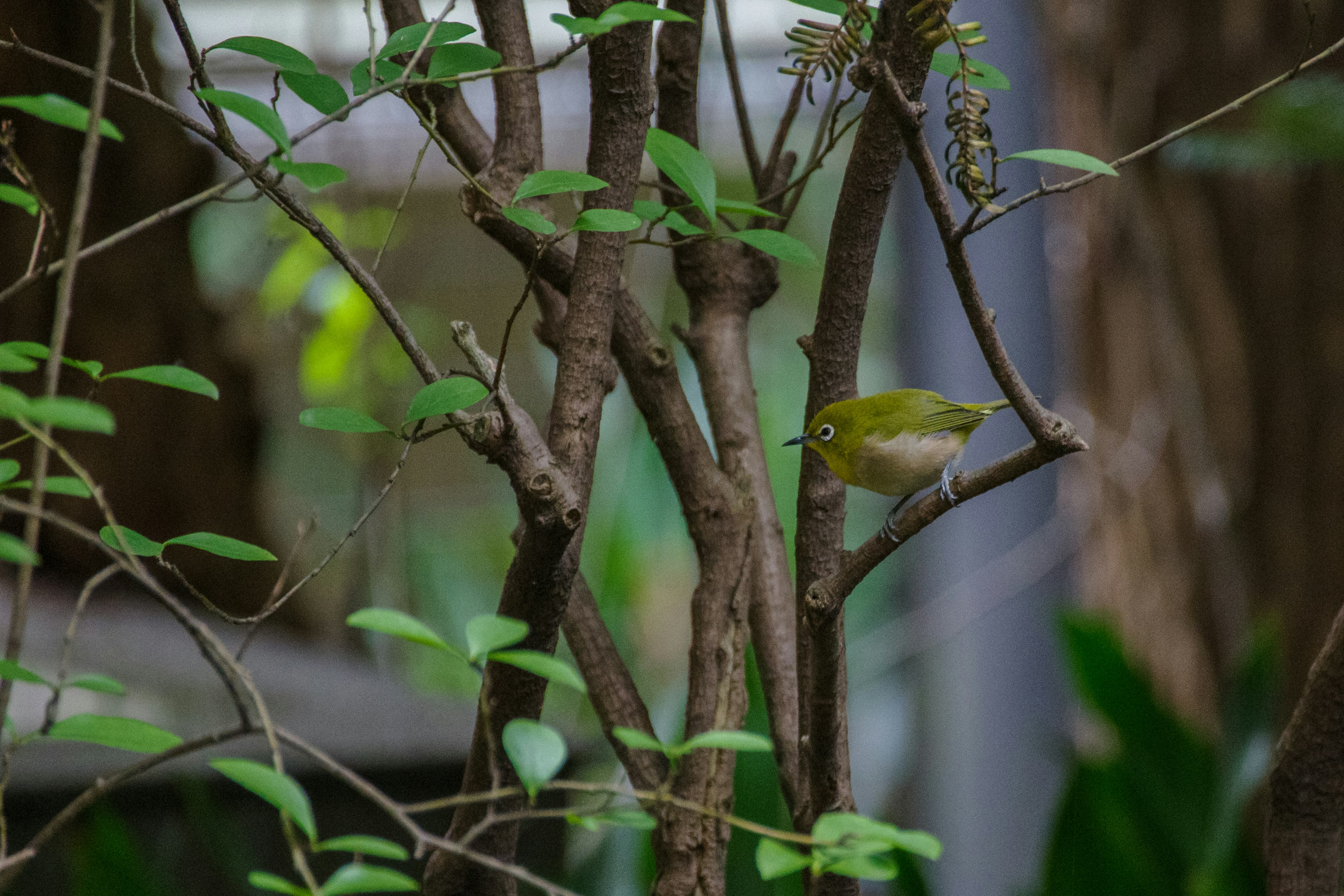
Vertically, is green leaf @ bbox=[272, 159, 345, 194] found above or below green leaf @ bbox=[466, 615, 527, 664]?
above

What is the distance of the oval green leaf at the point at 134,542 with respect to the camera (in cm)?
36


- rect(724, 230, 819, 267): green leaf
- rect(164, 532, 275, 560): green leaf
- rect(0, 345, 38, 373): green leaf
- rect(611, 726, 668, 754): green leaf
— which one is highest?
rect(724, 230, 819, 267): green leaf

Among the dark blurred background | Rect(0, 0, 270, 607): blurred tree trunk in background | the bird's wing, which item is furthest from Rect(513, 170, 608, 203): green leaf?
Rect(0, 0, 270, 607): blurred tree trunk in background

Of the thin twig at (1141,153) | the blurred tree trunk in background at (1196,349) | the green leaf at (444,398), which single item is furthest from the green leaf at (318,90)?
the blurred tree trunk in background at (1196,349)

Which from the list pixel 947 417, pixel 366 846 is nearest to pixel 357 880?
pixel 366 846

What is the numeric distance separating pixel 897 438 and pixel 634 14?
36 centimetres

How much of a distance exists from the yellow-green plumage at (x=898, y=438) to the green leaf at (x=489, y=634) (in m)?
0.29

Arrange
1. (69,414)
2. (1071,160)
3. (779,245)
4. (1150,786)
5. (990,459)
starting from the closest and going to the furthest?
(69,414), (1071,160), (779,245), (1150,786), (990,459)

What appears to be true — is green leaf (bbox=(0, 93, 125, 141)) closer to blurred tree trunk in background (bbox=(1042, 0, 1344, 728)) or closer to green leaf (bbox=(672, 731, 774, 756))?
green leaf (bbox=(672, 731, 774, 756))

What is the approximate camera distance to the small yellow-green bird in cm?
56

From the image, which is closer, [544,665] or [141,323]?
[544,665]

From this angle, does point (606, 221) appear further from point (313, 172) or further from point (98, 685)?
point (98, 685)

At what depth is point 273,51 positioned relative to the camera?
349 mm

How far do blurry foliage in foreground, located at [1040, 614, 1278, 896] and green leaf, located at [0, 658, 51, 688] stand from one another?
33.9 inches
